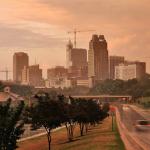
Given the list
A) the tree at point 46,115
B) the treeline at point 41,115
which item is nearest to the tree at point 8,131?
the treeline at point 41,115

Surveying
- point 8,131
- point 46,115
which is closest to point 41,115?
point 46,115

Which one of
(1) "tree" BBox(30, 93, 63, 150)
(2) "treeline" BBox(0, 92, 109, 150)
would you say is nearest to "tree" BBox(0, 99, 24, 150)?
(2) "treeline" BBox(0, 92, 109, 150)

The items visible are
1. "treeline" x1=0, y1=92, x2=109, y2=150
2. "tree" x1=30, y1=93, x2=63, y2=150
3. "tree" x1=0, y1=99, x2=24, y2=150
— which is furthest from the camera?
"tree" x1=30, y1=93, x2=63, y2=150

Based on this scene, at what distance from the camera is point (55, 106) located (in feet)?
216

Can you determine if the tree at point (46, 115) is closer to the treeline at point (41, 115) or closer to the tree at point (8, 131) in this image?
the treeline at point (41, 115)

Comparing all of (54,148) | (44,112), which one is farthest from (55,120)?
(54,148)

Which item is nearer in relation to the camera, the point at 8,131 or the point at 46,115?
the point at 8,131

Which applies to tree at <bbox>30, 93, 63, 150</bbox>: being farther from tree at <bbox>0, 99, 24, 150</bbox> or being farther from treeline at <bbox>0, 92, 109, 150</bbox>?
tree at <bbox>0, 99, 24, 150</bbox>

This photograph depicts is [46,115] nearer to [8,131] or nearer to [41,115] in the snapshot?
[41,115]

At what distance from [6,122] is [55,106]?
25916 millimetres

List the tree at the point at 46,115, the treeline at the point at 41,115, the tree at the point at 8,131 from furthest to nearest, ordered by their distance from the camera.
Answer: the tree at the point at 46,115
the treeline at the point at 41,115
the tree at the point at 8,131

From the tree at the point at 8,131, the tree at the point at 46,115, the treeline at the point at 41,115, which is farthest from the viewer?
the tree at the point at 46,115

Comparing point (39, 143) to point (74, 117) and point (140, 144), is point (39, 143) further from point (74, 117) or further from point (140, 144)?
point (140, 144)

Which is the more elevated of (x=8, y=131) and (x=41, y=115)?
(x=41, y=115)
